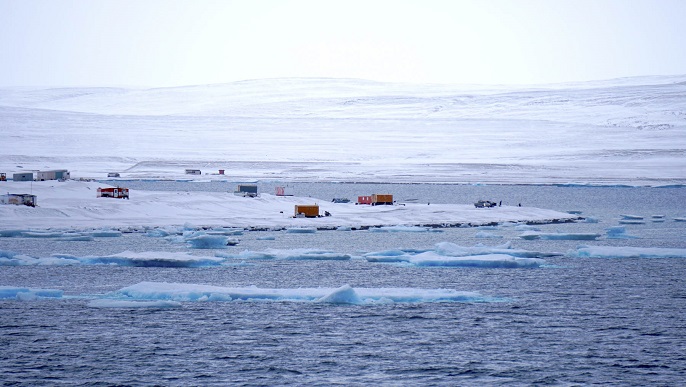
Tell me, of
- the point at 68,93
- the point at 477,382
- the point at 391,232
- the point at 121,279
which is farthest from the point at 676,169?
the point at 68,93

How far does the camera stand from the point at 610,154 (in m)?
102

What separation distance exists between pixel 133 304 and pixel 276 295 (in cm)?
297

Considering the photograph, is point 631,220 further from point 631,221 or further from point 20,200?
point 20,200

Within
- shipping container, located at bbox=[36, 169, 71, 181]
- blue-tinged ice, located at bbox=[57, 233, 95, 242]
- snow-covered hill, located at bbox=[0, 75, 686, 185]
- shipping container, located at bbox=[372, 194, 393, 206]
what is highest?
snow-covered hill, located at bbox=[0, 75, 686, 185]

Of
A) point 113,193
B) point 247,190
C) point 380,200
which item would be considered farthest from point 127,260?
point 247,190

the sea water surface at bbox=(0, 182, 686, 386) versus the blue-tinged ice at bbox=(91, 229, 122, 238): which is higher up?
the blue-tinged ice at bbox=(91, 229, 122, 238)

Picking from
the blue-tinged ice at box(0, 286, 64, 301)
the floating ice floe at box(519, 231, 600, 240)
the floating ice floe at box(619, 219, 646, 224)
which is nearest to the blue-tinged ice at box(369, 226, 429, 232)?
the floating ice floe at box(519, 231, 600, 240)

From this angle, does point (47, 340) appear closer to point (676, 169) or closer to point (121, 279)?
point (121, 279)

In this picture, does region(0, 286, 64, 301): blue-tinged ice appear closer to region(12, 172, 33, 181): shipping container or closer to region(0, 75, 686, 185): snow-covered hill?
region(12, 172, 33, 181): shipping container

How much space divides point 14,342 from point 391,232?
24.2 meters

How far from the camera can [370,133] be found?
409ft

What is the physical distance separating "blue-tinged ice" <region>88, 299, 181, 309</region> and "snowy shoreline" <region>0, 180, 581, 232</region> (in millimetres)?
17848

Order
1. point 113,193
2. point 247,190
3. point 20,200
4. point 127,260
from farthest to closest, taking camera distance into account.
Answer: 1. point 247,190
2. point 113,193
3. point 20,200
4. point 127,260

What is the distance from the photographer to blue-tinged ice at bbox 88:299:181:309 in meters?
20.8
